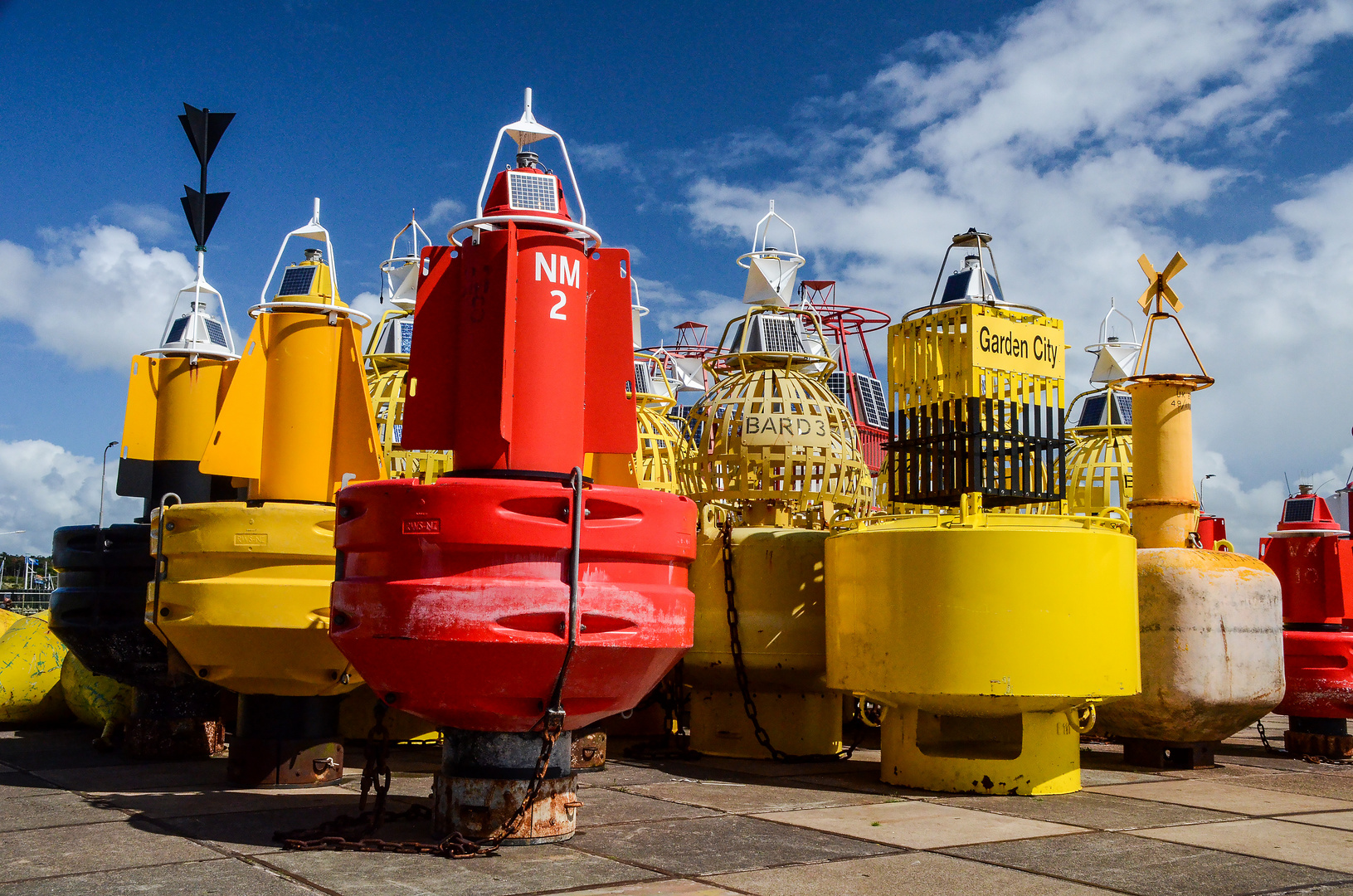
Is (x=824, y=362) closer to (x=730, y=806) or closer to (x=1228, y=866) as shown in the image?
(x=730, y=806)

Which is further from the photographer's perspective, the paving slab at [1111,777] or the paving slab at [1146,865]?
the paving slab at [1111,777]

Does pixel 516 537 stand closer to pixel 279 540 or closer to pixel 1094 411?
pixel 279 540

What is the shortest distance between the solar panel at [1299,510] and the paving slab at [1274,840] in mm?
5730

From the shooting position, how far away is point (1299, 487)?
12242 mm

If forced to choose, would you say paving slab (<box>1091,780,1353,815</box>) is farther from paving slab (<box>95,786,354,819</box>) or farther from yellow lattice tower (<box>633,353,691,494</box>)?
paving slab (<box>95,786,354,819</box>)

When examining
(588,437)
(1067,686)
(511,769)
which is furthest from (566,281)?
(1067,686)

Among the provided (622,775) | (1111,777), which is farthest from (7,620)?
(1111,777)

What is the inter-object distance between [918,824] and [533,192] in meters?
4.09

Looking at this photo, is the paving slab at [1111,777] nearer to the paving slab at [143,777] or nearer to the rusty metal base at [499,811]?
the rusty metal base at [499,811]

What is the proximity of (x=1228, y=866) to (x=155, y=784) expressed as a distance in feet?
20.9

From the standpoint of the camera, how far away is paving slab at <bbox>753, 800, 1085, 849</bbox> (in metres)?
6.15

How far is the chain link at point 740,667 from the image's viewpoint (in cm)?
939

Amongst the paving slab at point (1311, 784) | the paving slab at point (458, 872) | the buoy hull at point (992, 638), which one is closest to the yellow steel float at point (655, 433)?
the buoy hull at point (992, 638)

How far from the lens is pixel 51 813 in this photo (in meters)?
6.55
